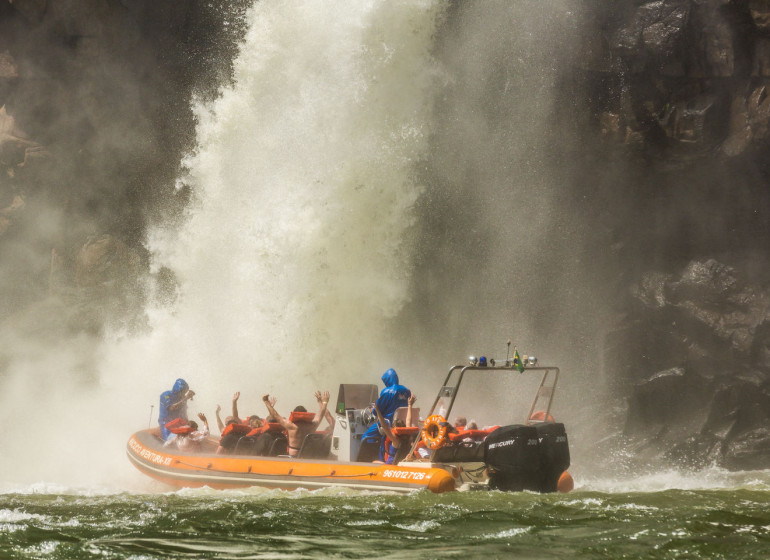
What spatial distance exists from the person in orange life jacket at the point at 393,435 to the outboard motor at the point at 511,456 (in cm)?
135

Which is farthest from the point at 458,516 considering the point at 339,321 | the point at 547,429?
the point at 339,321

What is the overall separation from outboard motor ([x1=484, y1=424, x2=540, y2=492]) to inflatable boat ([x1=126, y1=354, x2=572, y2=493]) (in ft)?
0.04

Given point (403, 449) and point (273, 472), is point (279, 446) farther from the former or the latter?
point (403, 449)

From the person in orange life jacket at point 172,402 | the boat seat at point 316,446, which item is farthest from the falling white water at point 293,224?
the boat seat at point 316,446

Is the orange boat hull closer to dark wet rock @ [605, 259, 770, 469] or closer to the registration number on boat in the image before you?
the registration number on boat

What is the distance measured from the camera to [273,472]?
1150cm

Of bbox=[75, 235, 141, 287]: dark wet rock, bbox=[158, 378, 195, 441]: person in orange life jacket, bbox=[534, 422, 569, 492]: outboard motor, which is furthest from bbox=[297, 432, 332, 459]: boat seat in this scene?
bbox=[75, 235, 141, 287]: dark wet rock

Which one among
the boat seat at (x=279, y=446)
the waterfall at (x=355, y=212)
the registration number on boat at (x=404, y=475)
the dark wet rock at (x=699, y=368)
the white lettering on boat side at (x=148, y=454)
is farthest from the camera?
the waterfall at (x=355, y=212)

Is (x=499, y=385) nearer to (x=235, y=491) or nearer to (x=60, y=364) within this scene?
(x=235, y=491)

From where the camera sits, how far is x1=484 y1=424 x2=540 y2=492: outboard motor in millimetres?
10219

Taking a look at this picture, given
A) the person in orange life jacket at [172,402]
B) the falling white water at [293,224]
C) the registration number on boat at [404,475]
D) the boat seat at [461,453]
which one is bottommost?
the registration number on boat at [404,475]

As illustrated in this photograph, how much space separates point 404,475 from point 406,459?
47 centimetres

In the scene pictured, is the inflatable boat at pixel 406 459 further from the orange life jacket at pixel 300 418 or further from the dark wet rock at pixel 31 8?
the dark wet rock at pixel 31 8

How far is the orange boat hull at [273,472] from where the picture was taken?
399 inches
